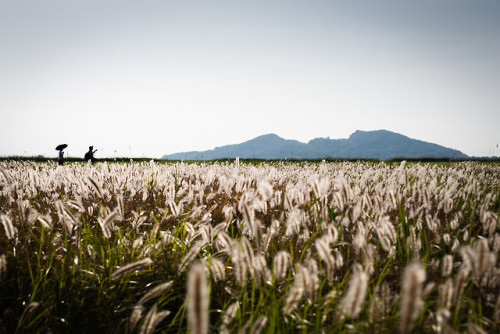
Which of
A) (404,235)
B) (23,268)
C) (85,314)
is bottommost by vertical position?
(85,314)

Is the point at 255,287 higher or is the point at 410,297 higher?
the point at 410,297

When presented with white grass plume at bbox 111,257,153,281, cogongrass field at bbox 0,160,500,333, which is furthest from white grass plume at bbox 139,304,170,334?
white grass plume at bbox 111,257,153,281

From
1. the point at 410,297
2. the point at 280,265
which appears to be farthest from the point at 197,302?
the point at 280,265

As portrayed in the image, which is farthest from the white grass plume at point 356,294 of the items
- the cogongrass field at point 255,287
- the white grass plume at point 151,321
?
the white grass plume at point 151,321

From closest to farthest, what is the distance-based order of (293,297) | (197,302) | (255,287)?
(197,302), (293,297), (255,287)

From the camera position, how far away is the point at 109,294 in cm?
184

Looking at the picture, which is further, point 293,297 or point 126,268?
point 126,268

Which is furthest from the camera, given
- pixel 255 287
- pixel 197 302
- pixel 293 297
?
pixel 255 287

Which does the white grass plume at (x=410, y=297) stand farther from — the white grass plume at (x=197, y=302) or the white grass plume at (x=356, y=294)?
the white grass plume at (x=197, y=302)

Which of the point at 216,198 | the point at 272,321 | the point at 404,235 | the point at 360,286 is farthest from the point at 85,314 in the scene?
the point at 216,198

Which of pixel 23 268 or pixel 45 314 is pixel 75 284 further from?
pixel 23 268

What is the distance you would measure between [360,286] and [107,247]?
2.11 meters

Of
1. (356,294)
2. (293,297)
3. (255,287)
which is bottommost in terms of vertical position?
(255,287)

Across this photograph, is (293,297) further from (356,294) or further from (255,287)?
(255,287)
